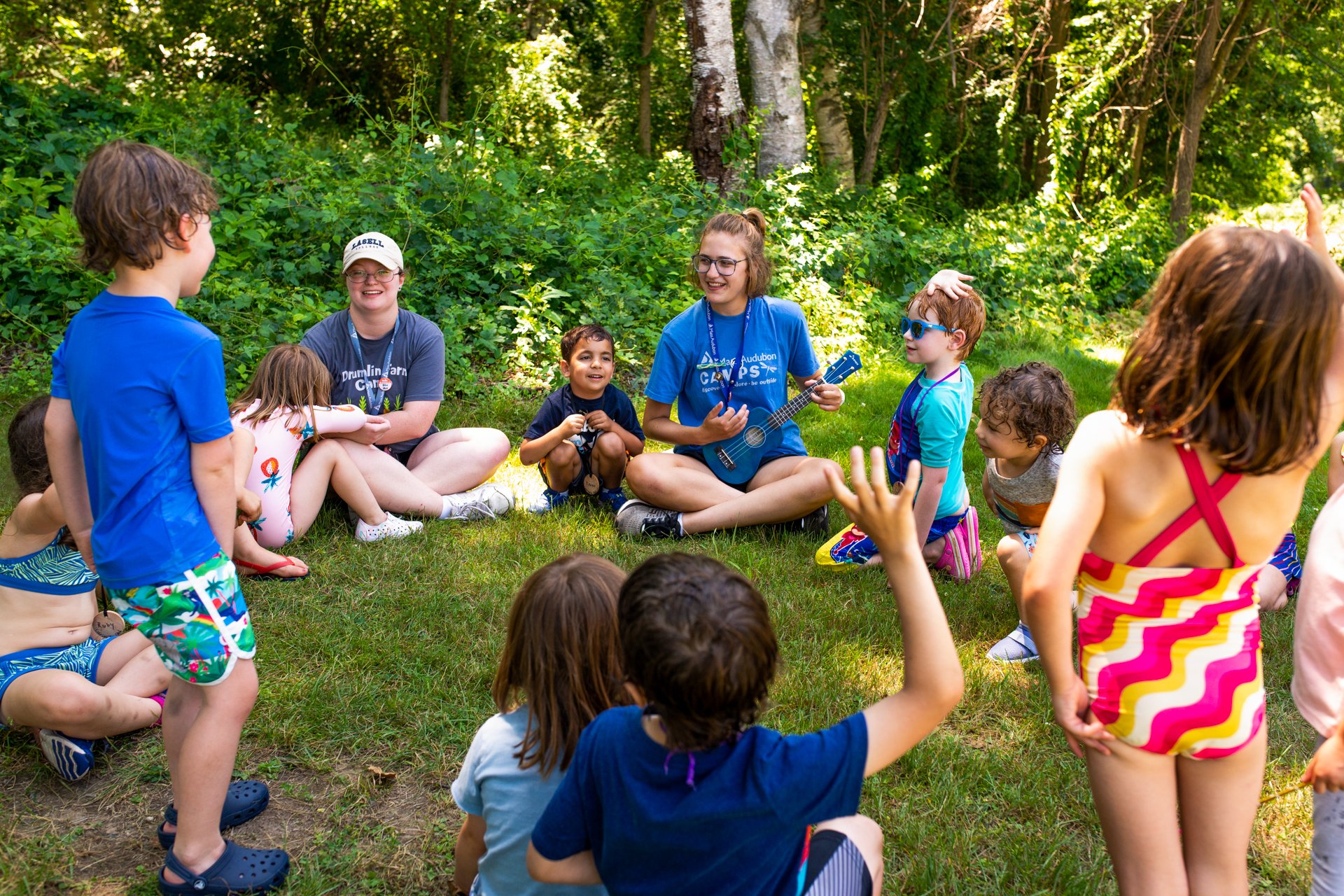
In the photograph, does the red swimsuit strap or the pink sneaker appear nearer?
the red swimsuit strap

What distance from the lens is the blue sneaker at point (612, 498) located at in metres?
5.01

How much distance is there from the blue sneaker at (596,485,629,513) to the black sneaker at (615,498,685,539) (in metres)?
0.28

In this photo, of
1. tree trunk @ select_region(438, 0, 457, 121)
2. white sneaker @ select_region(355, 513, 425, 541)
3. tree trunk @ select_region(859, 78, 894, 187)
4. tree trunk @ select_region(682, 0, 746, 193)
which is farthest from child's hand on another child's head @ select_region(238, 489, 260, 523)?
tree trunk @ select_region(438, 0, 457, 121)

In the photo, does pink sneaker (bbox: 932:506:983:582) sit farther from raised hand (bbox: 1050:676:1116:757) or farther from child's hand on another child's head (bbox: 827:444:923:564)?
child's hand on another child's head (bbox: 827:444:923:564)

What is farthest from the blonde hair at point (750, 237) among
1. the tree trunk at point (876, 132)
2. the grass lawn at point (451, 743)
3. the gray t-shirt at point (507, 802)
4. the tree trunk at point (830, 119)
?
the tree trunk at point (876, 132)

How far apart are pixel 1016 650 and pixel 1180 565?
1.82m

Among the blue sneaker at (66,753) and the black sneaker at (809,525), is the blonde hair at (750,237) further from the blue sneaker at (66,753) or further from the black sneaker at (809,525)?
the blue sneaker at (66,753)

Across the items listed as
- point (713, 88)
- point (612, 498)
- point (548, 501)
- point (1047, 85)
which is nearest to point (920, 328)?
point (612, 498)

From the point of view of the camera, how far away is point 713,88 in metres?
9.41

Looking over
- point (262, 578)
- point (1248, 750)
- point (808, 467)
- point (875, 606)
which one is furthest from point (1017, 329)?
point (1248, 750)

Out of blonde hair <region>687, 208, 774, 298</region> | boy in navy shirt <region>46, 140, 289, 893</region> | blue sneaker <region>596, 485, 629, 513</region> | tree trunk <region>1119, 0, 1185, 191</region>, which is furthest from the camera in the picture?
tree trunk <region>1119, 0, 1185, 191</region>

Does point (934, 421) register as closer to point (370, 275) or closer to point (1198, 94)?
point (370, 275)

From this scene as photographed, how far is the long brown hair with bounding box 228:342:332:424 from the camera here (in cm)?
428

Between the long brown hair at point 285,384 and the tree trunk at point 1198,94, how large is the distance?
11.4 m
